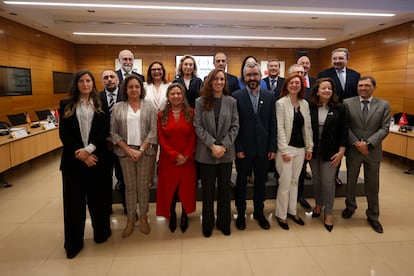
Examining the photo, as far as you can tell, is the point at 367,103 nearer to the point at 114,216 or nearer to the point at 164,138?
the point at 164,138

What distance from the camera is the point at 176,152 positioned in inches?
115

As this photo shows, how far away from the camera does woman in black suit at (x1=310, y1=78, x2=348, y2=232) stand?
307 cm

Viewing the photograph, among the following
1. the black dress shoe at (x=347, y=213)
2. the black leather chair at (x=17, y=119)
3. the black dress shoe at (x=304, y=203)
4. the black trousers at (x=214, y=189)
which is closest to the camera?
the black trousers at (x=214, y=189)

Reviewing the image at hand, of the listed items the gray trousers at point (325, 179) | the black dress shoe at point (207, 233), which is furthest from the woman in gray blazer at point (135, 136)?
the gray trousers at point (325, 179)

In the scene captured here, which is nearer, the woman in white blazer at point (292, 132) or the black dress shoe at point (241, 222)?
the woman in white blazer at point (292, 132)

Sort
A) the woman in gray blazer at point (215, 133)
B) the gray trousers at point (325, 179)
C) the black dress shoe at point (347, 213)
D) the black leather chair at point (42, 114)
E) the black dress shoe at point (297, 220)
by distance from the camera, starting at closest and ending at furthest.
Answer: the woman in gray blazer at point (215, 133) < the gray trousers at point (325, 179) < the black dress shoe at point (297, 220) < the black dress shoe at point (347, 213) < the black leather chair at point (42, 114)

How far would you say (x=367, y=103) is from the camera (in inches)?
124

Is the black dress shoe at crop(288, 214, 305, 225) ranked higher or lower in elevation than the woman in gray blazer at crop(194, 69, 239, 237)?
lower

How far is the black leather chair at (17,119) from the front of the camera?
237 inches

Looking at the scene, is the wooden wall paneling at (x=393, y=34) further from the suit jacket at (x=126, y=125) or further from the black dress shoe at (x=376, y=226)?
the suit jacket at (x=126, y=125)

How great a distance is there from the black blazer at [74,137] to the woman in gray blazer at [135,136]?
0.15 meters

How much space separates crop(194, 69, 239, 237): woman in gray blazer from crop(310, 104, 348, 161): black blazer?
909 millimetres

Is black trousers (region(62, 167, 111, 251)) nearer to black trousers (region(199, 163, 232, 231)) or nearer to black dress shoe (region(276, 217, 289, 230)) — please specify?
black trousers (region(199, 163, 232, 231))

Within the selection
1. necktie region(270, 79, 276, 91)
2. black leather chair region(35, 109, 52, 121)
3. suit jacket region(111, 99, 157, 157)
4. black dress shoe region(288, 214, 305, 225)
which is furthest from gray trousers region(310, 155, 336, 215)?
black leather chair region(35, 109, 52, 121)
